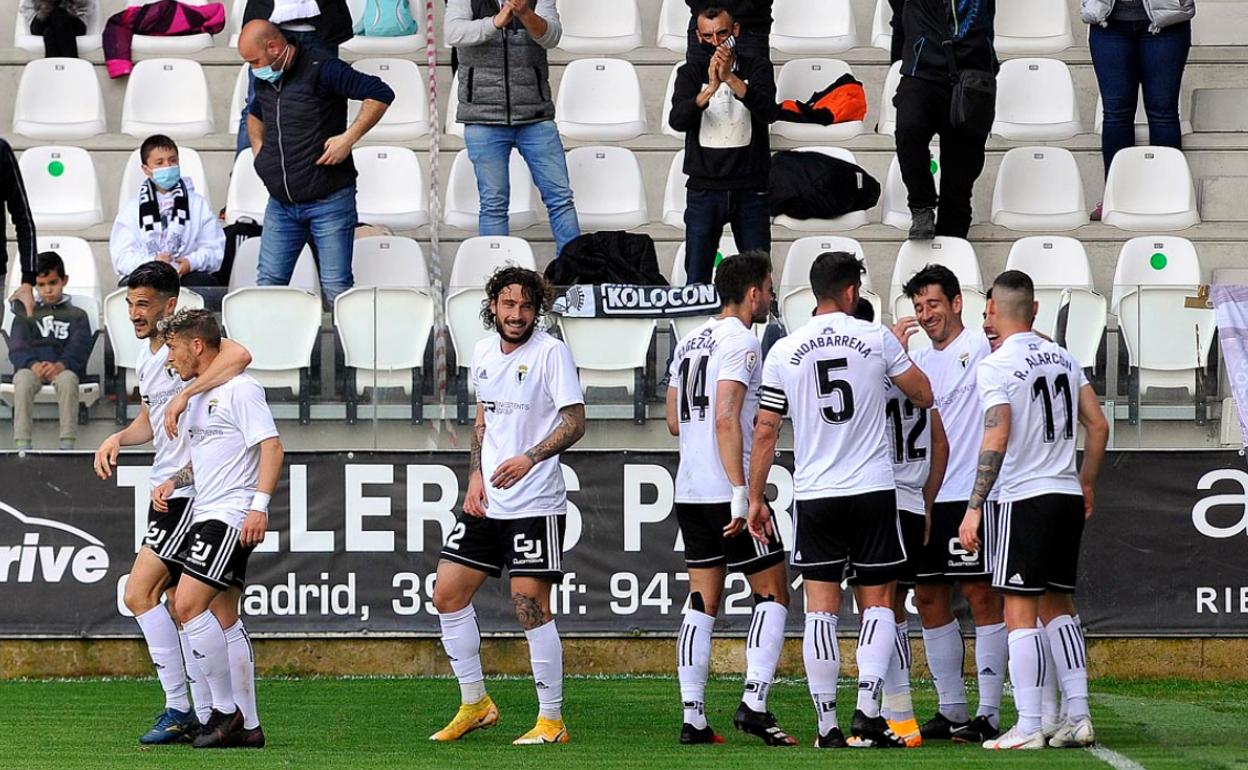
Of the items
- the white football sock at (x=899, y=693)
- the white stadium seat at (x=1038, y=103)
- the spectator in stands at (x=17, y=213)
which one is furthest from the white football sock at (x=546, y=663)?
the white stadium seat at (x=1038, y=103)

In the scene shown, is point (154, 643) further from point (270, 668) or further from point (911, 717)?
point (911, 717)

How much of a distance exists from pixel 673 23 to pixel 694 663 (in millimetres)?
8817

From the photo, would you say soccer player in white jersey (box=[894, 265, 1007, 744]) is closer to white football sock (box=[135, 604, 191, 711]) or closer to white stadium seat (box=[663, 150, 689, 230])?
white football sock (box=[135, 604, 191, 711])

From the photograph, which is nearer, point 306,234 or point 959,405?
point 959,405

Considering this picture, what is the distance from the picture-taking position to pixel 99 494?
35.9ft

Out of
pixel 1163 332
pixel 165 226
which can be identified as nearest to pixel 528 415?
pixel 1163 332

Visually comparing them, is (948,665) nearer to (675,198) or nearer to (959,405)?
(959,405)

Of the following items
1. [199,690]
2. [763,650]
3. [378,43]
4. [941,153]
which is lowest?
[199,690]

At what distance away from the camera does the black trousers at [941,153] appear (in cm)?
1316

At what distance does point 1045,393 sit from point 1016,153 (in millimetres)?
6818

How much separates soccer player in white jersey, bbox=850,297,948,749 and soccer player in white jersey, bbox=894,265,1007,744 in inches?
7.6

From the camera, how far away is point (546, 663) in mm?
8461

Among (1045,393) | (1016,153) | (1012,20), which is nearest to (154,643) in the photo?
(1045,393)

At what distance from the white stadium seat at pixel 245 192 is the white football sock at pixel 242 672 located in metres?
6.42
